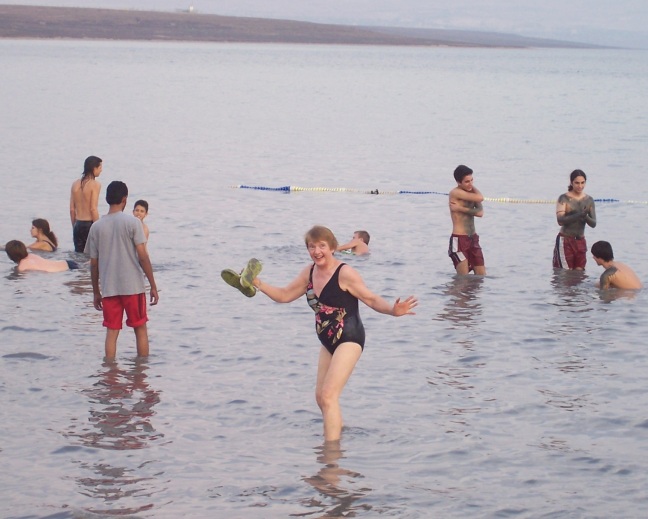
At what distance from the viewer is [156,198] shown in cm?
2547

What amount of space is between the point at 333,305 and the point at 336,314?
70 millimetres

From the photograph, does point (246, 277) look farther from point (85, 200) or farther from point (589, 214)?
point (589, 214)

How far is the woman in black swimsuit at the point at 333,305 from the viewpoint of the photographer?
8219 millimetres

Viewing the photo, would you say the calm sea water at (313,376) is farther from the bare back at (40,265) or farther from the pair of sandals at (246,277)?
the pair of sandals at (246,277)

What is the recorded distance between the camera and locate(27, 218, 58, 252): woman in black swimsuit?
17578 mm

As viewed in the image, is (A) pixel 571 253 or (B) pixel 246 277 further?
(A) pixel 571 253

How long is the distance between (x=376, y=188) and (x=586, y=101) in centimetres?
4730

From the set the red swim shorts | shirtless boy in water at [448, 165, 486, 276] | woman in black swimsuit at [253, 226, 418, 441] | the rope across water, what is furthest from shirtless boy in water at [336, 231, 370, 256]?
woman in black swimsuit at [253, 226, 418, 441]

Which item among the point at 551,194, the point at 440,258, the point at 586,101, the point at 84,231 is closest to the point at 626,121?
the point at 586,101

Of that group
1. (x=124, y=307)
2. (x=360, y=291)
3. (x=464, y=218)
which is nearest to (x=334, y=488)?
(x=360, y=291)

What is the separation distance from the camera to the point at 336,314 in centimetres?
834

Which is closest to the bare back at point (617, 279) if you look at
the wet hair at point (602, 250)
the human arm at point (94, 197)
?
the wet hair at point (602, 250)

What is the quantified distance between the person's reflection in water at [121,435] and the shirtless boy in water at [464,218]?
17.3 feet

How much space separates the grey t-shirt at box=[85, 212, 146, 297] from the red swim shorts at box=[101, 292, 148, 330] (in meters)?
0.10
